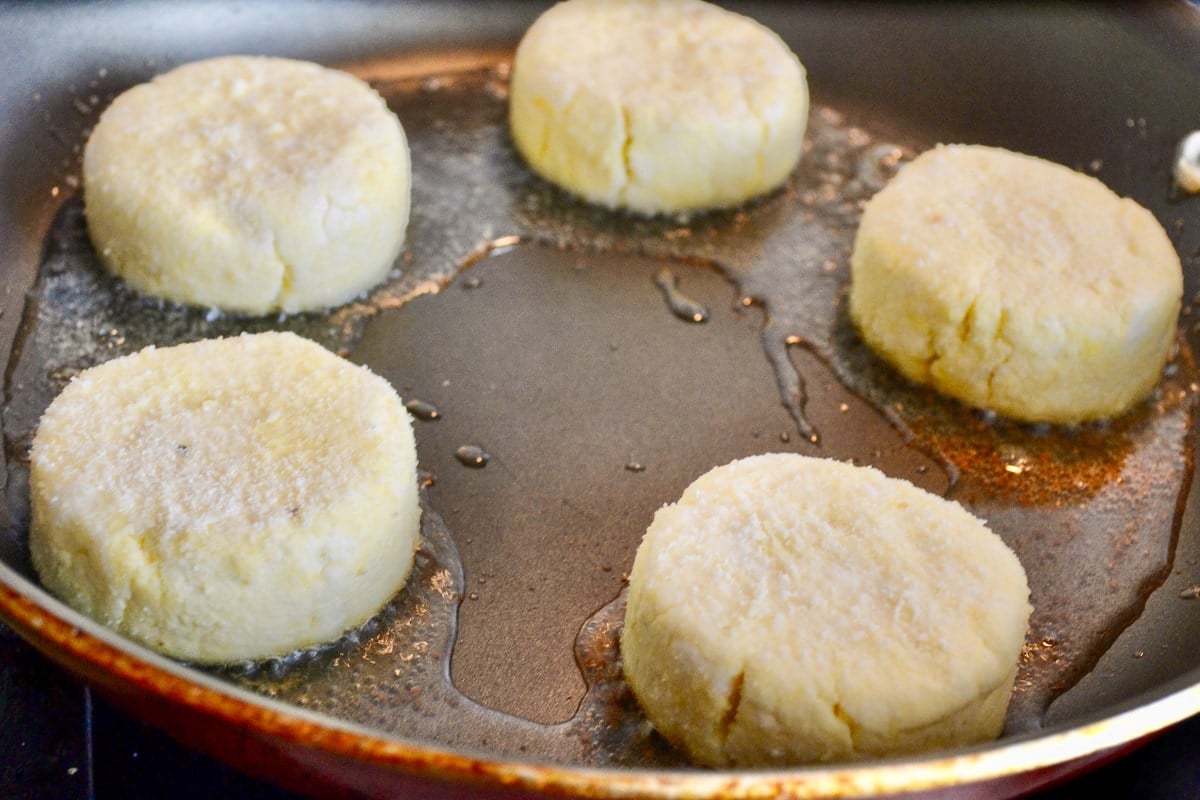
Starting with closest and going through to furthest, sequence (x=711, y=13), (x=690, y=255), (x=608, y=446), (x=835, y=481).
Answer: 1. (x=835, y=481)
2. (x=608, y=446)
3. (x=690, y=255)
4. (x=711, y=13)

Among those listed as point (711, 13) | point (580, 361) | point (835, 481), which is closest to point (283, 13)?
point (711, 13)

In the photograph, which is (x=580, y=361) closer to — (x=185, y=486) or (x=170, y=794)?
(x=185, y=486)

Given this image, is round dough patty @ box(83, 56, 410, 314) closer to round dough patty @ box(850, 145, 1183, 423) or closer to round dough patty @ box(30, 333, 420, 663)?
round dough patty @ box(30, 333, 420, 663)

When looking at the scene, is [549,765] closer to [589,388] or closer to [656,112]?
[589,388]

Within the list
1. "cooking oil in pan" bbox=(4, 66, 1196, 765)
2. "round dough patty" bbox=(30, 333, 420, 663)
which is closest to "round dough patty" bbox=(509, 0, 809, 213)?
"cooking oil in pan" bbox=(4, 66, 1196, 765)

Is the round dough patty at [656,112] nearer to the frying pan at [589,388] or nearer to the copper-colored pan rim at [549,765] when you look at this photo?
the frying pan at [589,388]

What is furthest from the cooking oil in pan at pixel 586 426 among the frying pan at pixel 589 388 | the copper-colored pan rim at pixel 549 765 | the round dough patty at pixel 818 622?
the copper-colored pan rim at pixel 549 765

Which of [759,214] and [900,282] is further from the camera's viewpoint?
[759,214]
